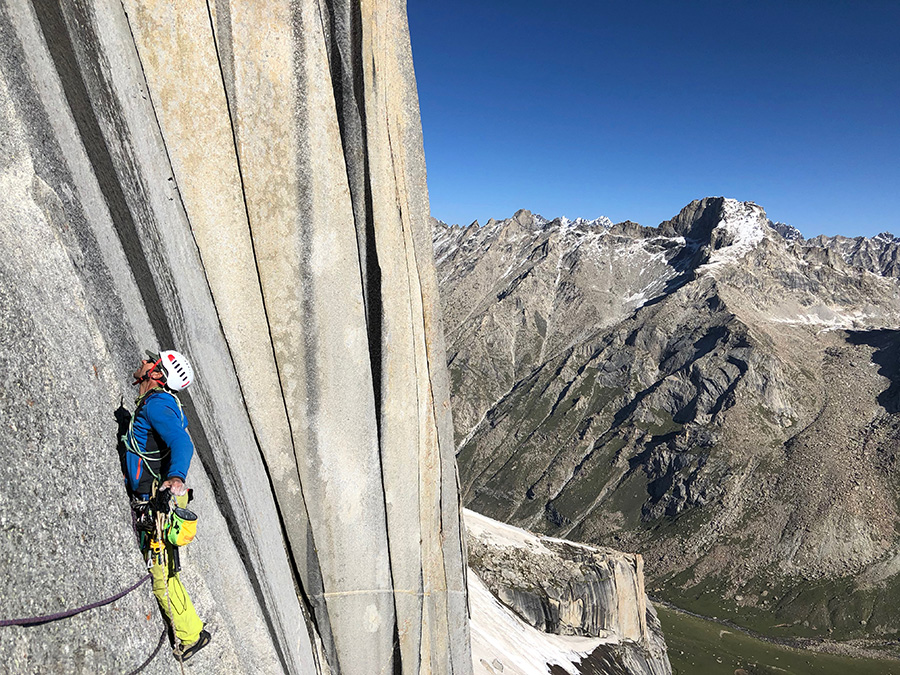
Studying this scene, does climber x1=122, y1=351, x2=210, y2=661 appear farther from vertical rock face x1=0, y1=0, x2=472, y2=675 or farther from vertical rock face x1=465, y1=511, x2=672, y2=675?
vertical rock face x1=465, y1=511, x2=672, y2=675

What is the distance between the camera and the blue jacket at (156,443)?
7.48 m

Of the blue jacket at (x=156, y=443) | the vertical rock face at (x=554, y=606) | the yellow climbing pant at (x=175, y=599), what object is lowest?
the vertical rock face at (x=554, y=606)

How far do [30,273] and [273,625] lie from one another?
8.01 meters

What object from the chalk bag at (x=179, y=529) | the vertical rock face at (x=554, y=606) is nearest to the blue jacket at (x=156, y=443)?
the chalk bag at (x=179, y=529)

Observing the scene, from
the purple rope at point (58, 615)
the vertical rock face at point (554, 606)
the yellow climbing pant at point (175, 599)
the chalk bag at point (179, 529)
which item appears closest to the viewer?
the purple rope at point (58, 615)

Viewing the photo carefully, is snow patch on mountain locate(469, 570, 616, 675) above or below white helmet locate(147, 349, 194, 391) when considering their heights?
below

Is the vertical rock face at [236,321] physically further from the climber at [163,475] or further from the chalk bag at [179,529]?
the chalk bag at [179,529]

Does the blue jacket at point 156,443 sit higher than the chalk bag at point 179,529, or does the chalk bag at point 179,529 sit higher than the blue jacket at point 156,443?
the blue jacket at point 156,443

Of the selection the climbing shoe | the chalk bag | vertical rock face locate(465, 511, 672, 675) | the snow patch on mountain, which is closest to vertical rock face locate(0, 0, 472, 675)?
the climbing shoe

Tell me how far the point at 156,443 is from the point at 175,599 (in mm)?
2465

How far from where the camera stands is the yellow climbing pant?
7.73 meters

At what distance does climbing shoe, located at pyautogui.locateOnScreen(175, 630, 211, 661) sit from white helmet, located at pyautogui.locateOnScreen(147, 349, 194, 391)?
4053 mm

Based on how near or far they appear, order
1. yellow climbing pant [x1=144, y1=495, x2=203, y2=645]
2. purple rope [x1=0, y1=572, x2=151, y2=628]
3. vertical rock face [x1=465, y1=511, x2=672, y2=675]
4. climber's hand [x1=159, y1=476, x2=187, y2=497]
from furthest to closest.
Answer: vertical rock face [x1=465, y1=511, x2=672, y2=675]
yellow climbing pant [x1=144, y1=495, x2=203, y2=645]
climber's hand [x1=159, y1=476, x2=187, y2=497]
purple rope [x1=0, y1=572, x2=151, y2=628]

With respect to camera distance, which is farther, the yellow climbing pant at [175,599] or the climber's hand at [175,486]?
the yellow climbing pant at [175,599]
